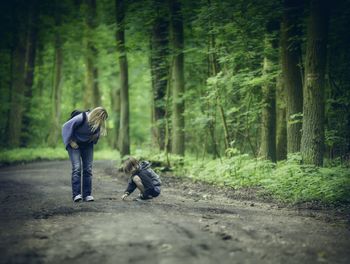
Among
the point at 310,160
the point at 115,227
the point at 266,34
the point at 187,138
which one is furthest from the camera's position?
the point at 187,138

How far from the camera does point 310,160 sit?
10180 mm

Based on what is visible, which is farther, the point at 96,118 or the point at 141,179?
the point at 141,179

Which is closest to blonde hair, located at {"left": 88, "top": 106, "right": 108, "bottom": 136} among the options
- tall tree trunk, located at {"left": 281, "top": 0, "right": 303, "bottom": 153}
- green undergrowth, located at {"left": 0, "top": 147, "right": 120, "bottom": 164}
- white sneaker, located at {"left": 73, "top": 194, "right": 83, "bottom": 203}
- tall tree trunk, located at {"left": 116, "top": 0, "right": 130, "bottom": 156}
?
white sneaker, located at {"left": 73, "top": 194, "right": 83, "bottom": 203}

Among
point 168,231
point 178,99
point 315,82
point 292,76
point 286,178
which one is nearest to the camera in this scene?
point 168,231

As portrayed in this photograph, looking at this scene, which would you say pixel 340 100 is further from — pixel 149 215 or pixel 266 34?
pixel 149 215

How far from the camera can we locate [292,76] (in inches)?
460

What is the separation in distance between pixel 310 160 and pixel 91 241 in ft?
22.8

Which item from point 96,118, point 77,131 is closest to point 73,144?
point 77,131

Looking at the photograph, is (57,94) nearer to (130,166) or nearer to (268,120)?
(268,120)

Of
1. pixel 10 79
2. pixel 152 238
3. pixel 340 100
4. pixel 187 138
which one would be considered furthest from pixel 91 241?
pixel 10 79

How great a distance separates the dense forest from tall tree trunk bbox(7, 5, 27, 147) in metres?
0.07

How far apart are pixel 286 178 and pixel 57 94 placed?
77.0 feet

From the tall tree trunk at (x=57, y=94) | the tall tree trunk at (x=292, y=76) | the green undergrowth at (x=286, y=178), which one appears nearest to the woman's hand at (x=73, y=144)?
the green undergrowth at (x=286, y=178)

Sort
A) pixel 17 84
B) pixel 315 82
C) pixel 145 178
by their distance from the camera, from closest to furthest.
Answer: pixel 145 178 < pixel 315 82 < pixel 17 84
